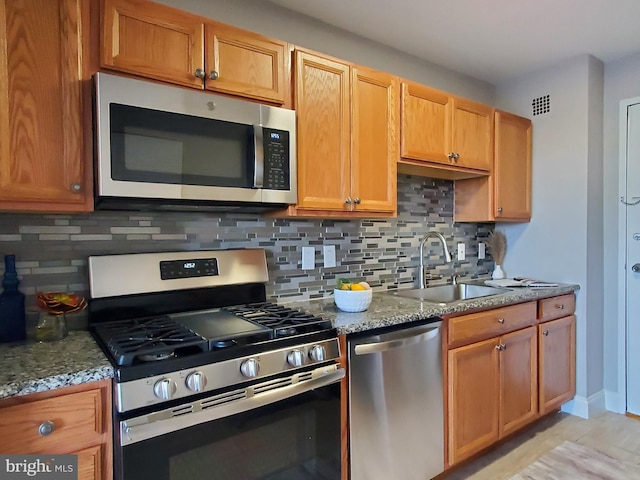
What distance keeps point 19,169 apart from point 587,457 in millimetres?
2947

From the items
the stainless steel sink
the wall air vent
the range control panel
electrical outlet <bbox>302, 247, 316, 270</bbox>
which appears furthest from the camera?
the wall air vent

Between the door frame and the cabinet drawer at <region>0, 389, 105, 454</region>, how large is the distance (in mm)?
3136

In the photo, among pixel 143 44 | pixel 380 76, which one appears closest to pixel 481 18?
pixel 380 76

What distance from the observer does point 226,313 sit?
1813 millimetres

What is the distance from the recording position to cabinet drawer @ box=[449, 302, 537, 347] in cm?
204

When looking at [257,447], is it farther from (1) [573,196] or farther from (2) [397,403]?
(1) [573,196]

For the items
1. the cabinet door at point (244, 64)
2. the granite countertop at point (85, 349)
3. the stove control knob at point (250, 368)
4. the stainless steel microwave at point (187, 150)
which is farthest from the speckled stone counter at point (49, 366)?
the cabinet door at point (244, 64)

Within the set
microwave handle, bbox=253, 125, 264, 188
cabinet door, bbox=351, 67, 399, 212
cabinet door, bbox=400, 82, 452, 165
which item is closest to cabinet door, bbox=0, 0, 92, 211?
microwave handle, bbox=253, 125, 264, 188

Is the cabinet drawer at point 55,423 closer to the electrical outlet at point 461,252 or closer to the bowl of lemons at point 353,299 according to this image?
the bowl of lemons at point 353,299

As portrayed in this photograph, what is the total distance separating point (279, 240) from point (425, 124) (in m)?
1.05

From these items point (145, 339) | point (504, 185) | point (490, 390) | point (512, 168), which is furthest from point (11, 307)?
point (512, 168)

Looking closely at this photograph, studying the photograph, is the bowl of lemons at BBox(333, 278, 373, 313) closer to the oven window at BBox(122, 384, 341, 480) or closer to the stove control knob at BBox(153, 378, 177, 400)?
the oven window at BBox(122, 384, 341, 480)

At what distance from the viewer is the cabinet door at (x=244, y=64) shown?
→ 162 cm

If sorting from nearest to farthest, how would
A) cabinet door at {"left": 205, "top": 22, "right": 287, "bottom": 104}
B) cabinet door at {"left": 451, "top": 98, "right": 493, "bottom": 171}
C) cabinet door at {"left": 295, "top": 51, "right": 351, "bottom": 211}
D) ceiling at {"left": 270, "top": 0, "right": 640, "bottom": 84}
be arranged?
cabinet door at {"left": 205, "top": 22, "right": 287, "bottom": 104} → cabinet door at {"left": 295, "top": 51, "right": 351, "bottom": 211} → ceiling at {"left": 270, "top": 0, "right": 640, "bottom": 84} → cabinet door at {"left": 451, "top": 98, "right": 493, "bottom": 171}
